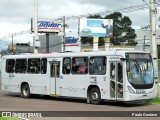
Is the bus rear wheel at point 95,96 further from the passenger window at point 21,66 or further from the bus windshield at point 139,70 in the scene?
the passenger window at point 21,66

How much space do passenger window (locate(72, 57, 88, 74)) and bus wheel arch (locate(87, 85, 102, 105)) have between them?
0.92 meters

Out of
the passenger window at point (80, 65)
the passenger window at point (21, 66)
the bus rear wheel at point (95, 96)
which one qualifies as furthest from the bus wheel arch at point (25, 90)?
the bus rear wheel at point (95, 96)

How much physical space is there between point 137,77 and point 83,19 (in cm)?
2925

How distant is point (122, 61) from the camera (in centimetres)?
1922

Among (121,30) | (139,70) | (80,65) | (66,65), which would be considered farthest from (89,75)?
(121,30)

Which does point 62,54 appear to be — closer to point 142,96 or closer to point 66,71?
point 66,71

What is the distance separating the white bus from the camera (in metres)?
19.2

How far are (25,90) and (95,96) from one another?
649 centimetres

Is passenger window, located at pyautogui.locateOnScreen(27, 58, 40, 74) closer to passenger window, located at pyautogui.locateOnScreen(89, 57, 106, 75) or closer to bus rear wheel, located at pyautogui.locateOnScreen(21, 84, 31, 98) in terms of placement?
bus rear wheel, located at pyautogui.locateOnScreen(21, 84, 31, 98)

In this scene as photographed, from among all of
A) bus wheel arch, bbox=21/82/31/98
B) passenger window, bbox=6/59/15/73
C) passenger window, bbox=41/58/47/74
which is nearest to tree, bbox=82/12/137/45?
passenger window, bbox=6/59/15/73

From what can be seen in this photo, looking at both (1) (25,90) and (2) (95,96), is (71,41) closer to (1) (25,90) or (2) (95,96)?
(1) (25,90)

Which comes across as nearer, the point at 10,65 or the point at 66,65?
the point at 66,65

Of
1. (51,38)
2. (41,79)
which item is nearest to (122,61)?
(41,79)

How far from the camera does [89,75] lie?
20.8 m
